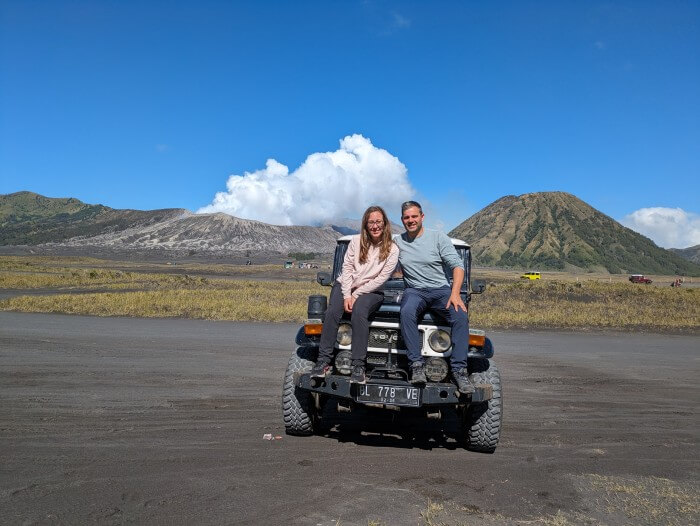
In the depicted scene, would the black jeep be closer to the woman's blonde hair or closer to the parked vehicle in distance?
the woman's blonde hair

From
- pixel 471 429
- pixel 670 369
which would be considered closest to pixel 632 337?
pixel 670 369

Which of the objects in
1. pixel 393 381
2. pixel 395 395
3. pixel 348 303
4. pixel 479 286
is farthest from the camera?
pixel 479 286

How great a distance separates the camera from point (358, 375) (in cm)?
532

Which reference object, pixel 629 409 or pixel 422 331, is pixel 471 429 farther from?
pixel 629 409

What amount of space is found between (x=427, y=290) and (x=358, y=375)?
44.9 inches

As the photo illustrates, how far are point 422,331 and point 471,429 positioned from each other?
118 cm

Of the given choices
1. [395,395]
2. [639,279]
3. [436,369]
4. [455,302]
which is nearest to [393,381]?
[395,395]

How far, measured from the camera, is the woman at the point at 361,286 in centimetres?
543

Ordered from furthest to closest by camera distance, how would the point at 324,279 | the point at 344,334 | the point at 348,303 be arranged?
1. the point at 324,279
2. the point at 344,334
3. the point at 348,303

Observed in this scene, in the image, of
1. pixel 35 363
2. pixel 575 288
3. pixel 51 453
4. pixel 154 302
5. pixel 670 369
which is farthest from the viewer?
pixel 575 288

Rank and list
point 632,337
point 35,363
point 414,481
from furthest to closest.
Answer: point 632,337 → point 35,363 → point 414,481

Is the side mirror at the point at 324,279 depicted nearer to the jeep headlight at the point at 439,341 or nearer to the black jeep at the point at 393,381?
the black jeep at the point at 393,381

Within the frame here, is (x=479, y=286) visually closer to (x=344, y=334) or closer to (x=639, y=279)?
(x=344, y=334)

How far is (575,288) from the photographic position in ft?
146
